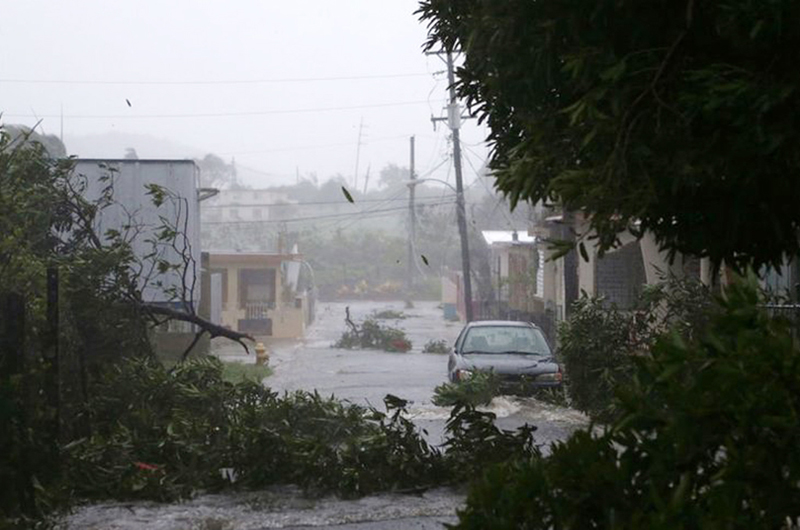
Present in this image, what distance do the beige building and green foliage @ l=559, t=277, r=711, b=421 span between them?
29943mm

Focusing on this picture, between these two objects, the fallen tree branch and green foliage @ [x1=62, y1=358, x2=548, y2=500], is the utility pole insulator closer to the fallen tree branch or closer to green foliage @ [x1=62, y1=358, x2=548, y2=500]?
the fallen tree branch

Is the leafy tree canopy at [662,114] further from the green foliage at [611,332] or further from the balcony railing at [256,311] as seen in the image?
the balcony railing at [256,311]

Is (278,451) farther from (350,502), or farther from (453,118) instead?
(453,118)

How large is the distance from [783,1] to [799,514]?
1.67 meters

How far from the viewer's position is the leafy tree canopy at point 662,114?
4.10m

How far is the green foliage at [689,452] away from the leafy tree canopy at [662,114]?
76cm

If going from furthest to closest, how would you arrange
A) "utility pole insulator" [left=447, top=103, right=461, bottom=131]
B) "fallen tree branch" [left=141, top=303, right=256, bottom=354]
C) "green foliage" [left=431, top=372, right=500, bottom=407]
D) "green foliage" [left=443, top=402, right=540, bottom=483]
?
"utility pole insulator" [left=447, top=103, right=461, bottom=131]
"green foliage" [left=431, top=372, right=500, bottom=407]
"fallen tree branch" [left=141, top=303, right=256, bottom=354]
"green foliage" [left=443, top=402, right=540, bottom=483]

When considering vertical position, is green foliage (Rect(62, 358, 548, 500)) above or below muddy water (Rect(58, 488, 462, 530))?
above

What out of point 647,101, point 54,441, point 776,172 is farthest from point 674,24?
point 54,441

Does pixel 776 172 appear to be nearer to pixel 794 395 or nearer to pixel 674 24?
pixel 674 24

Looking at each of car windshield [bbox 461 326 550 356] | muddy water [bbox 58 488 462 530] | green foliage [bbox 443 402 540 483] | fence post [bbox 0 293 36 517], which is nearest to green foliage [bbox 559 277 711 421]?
car windshield [bbox 461 326 550 356]

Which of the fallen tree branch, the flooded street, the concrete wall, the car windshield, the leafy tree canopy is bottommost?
the flooded street

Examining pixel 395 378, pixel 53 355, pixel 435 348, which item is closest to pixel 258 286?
pixel 435 348

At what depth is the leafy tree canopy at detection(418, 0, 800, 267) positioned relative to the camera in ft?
13.4
